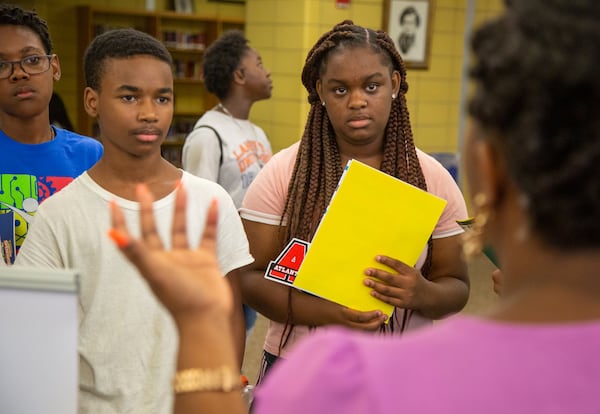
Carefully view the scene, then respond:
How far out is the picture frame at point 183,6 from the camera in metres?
8.11

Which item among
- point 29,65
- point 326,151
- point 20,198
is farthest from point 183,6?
point 326,151

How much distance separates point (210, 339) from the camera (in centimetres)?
90

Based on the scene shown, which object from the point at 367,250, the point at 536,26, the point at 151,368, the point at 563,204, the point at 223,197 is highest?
the point at 536,26

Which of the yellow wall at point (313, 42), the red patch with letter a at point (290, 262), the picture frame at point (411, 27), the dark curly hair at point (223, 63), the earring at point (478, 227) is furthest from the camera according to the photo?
the picture frame at point (411, 27)

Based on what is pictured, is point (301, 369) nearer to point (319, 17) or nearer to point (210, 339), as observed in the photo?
point (210, 339)

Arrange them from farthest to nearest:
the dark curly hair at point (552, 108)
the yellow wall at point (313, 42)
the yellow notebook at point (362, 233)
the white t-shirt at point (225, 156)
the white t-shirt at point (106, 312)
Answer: the yellow wall at point (313, 42)
the white t-shirt at point (225, 156)
the yellow notebook at point (362, 233)
the white t-shirt at point (106, 312)
the dark curly hair at point (552, 108)

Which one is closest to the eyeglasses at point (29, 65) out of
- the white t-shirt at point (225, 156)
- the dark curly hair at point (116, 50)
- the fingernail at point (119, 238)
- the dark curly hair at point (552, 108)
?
the dark curly hair at point (116, 50)

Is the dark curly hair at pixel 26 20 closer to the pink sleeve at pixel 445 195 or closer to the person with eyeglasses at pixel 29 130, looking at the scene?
the person with eyeglasses at pixel 29 130

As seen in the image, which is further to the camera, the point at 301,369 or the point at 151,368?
the point at 151,368

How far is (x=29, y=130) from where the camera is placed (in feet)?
7.43

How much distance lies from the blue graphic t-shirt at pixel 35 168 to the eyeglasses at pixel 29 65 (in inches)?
7.3

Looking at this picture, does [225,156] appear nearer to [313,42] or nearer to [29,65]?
[29,65]

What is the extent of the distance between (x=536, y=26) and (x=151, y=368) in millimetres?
1167

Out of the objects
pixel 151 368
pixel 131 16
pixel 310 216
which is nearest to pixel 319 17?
pixel 131 16
